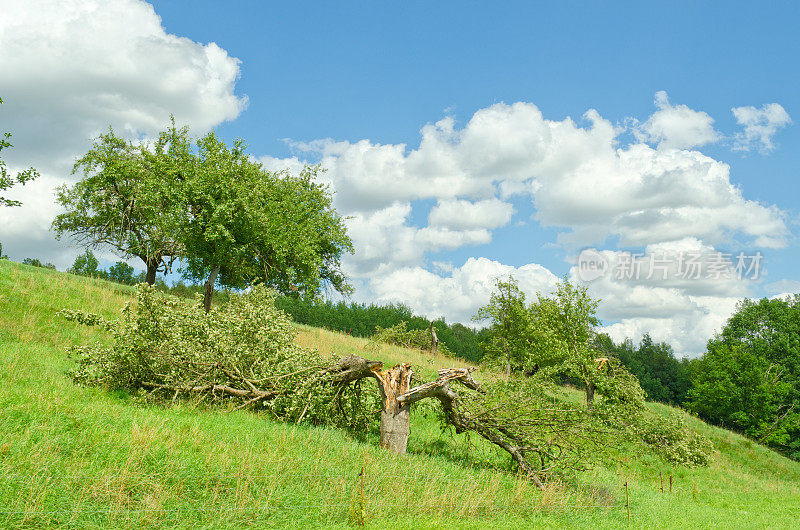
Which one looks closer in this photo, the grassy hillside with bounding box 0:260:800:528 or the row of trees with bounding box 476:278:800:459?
the grassy hillside with bounding box 0:260:800:528

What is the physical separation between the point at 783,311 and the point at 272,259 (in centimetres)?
5858

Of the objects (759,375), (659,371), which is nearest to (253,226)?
(759,375)

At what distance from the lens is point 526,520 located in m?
8.47

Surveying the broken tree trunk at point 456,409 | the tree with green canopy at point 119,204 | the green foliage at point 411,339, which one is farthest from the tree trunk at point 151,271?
the broken tree trunk at point 456,409

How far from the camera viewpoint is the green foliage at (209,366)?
12.1 meters

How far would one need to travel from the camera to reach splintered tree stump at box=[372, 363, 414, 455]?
10842 mm

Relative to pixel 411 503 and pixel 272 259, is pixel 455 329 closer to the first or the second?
pixel 272 259

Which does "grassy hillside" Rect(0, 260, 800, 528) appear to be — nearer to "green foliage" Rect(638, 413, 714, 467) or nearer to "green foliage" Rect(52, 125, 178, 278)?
"green foliage" Rect(638, 413, 714, 467)

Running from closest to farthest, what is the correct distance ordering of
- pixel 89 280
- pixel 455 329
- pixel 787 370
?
pixel 89 280 → pixel 787 370 → pixel 455 329

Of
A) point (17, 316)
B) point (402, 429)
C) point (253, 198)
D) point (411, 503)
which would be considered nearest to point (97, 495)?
point (411, 503)

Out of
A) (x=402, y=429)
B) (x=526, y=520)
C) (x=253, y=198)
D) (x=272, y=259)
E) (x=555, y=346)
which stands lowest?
(x=526, y=520)

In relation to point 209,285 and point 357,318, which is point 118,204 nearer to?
point 209,285

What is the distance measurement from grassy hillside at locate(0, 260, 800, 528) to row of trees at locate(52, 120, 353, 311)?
1212 centimetres

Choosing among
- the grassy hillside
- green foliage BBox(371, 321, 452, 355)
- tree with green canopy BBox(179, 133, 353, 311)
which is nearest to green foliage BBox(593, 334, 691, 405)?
green foliage BBox(371, 321, 452, 355)
